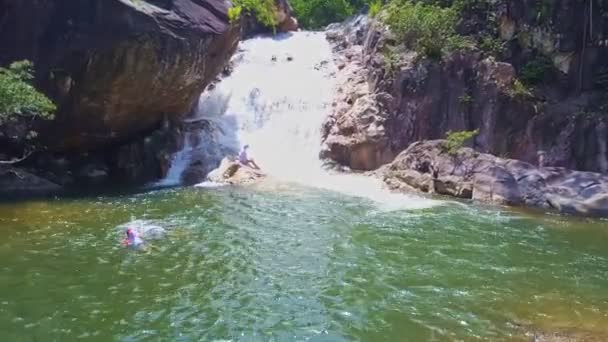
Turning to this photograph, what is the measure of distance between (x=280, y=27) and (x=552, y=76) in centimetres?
2225

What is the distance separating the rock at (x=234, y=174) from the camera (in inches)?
1017

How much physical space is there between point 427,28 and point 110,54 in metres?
14.1

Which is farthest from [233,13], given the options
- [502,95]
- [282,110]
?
[502,95]

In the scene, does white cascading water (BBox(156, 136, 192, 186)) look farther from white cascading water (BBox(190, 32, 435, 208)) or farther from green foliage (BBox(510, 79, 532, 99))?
green foliage (BBox(510, 79, 532, 99))

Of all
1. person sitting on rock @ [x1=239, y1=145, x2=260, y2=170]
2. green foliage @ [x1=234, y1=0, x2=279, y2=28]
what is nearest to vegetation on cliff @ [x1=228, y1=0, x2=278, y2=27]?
green foliage @ [x1=234, y1=0, x2=279, y2=28]

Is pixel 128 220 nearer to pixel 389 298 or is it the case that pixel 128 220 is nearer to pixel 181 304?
pixel 181 304

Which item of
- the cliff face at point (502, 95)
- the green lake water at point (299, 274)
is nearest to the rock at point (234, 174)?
the cliff face at point (502, 95)

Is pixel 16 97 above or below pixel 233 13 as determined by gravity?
below

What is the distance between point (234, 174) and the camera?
2631 cm

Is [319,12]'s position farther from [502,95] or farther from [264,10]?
[502,95]

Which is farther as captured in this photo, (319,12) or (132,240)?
(319,12)

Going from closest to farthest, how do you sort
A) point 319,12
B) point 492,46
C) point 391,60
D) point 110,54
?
1. point 110,54
2. point 492,46
3. point 391,60
4. point 319,12

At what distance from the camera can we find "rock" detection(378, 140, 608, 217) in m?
21.0

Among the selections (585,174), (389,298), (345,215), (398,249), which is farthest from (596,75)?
(389,298)
